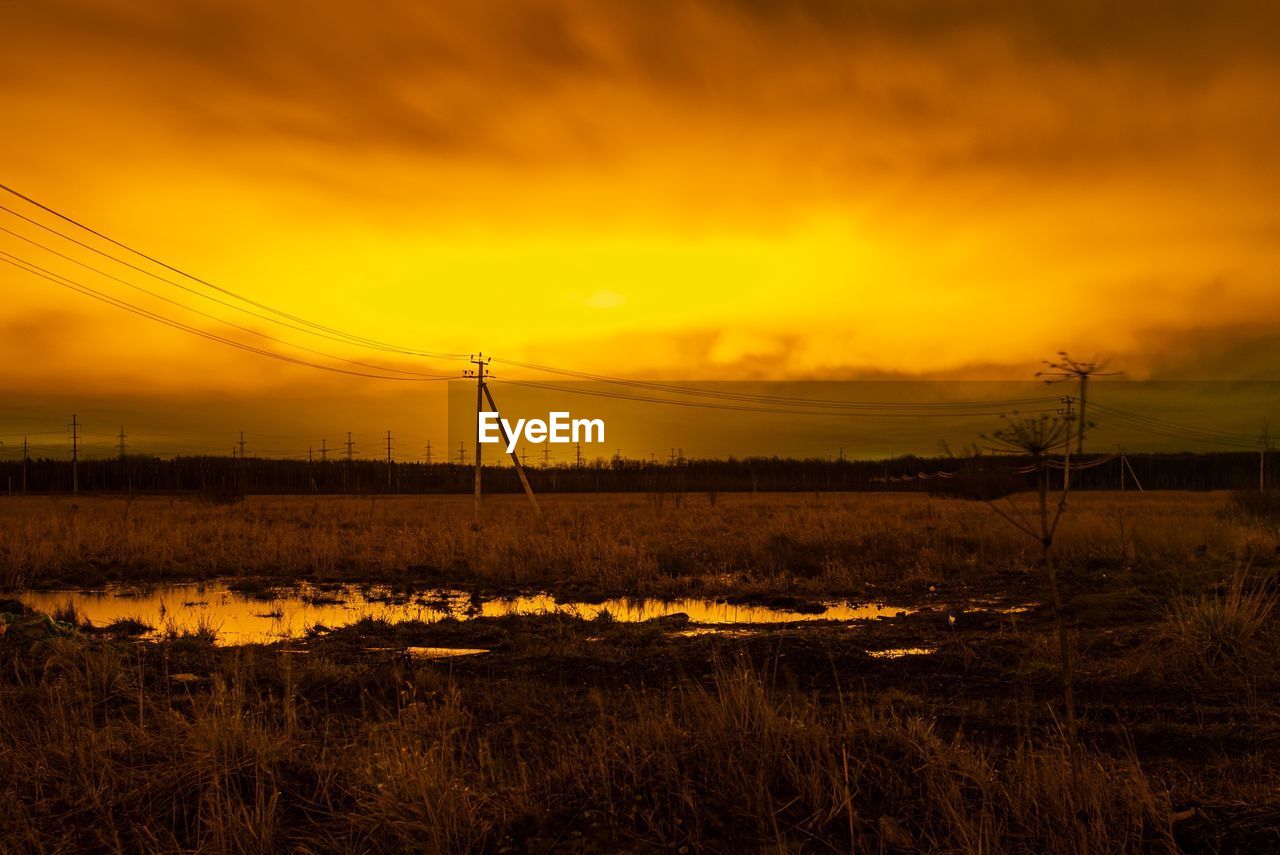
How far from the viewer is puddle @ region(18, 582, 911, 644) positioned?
13.6 metres

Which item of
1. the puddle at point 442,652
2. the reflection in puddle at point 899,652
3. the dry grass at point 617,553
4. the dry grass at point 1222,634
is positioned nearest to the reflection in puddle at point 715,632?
the reflection in puddle at point 899,652

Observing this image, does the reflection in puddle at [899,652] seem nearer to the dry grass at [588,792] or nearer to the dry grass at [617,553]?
the dry grass at [588,792]

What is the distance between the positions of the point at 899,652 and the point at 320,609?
10.4m

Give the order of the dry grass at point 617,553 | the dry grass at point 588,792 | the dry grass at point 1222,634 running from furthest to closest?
the dry grass at point 617,553 < the dry grass at point 1222,634 < the dry grass at point 588,792

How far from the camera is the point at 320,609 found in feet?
50.4

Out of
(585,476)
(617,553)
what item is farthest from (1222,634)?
(585,476)

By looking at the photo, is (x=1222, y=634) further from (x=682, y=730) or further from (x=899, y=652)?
(x=682, y=730)

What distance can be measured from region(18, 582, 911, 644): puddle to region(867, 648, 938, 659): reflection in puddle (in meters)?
2.83

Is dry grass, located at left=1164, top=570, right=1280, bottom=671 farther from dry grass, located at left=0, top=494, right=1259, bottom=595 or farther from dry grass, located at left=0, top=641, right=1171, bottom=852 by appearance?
dry grass, located at left=0, top=494, right=1259, bottom=595

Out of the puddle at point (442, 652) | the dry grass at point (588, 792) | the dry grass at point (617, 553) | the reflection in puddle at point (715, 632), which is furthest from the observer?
the dry grass at point (617, 553)

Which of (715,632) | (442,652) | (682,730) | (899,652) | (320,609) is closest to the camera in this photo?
(682,730)

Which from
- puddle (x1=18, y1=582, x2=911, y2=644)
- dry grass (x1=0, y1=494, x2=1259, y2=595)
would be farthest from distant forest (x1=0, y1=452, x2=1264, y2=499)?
puddle (x1=18, y1=582, x2=911, y2=644)

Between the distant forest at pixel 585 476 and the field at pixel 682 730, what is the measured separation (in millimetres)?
74178

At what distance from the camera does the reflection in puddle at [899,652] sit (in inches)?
397
